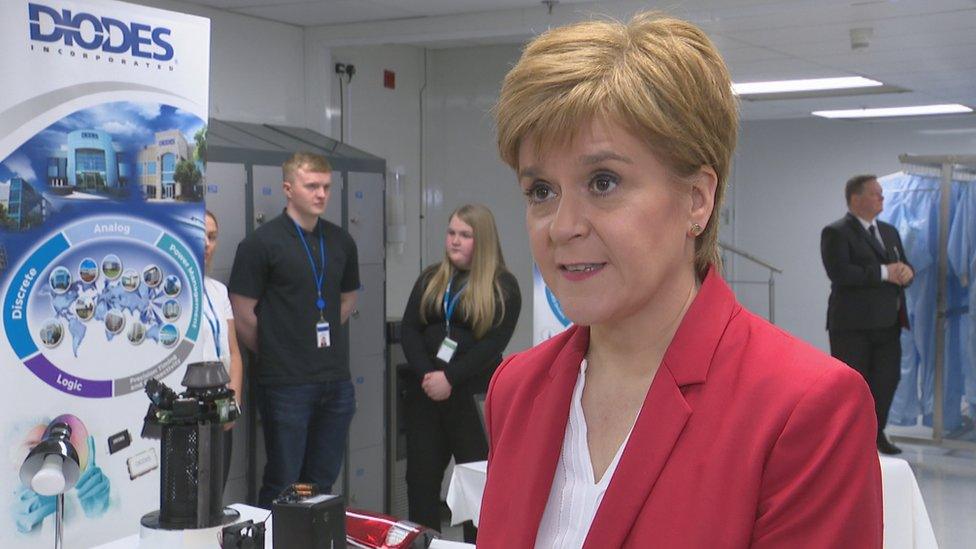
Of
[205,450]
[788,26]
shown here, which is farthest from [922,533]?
[788,26]

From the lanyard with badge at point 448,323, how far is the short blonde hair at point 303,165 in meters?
0.85

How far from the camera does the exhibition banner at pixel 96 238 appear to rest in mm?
2930

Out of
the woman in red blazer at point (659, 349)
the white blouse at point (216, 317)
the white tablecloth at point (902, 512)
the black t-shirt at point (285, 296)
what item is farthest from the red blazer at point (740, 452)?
the black t-shirt at point (285, 296)

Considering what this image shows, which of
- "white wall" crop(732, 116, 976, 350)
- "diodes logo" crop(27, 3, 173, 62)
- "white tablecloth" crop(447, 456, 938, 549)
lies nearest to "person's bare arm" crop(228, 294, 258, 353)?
"diodes logo" crop(27, 3, 173, 62)

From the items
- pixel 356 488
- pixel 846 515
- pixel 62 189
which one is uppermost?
pixel 62 189

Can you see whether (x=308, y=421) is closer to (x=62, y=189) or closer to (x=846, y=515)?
(x=62, y=189)

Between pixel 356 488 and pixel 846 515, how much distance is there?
16.7ft

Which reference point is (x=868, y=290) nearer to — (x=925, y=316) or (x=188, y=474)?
(x=925, y=316)

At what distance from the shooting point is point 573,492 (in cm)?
118

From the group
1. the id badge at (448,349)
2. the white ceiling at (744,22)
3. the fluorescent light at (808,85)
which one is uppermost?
the fluorescent light at (808,85)

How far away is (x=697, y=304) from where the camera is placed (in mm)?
1137

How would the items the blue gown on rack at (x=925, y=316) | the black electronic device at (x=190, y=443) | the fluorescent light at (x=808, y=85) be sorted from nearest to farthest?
1. the black electronic device at (x=190, y=443)
2. the blue gown on rack at (x=925, y=316)
3. the fluorescent light at (x=808, y=85)

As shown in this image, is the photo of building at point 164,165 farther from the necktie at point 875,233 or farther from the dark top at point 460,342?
the necktie at point 875,233

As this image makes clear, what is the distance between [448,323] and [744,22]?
2.72m
